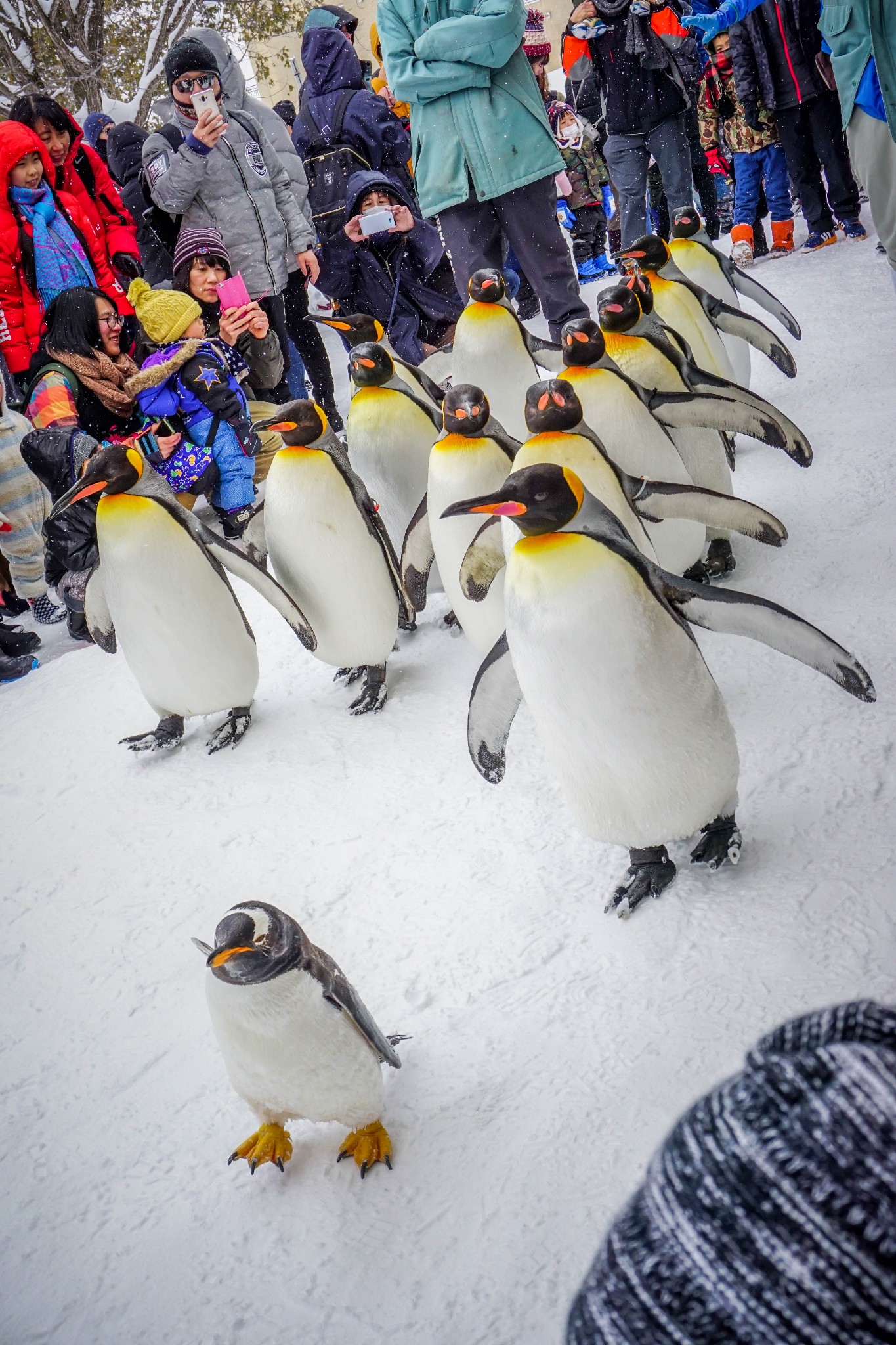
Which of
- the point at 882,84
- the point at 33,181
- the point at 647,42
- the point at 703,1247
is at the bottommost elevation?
the point at 703,1247

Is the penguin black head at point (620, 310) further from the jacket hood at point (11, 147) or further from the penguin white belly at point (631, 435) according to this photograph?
the jacket hood at point (11, 147)

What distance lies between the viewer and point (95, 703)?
296cm

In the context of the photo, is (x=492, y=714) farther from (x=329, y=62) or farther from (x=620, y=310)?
(x=329, y=62)

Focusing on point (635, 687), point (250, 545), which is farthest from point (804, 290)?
point (635, 687)

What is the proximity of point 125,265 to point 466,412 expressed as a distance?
3001 millimetres

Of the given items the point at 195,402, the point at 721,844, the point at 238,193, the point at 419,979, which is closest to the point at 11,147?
the point at 238,193

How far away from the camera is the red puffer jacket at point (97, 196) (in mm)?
4199

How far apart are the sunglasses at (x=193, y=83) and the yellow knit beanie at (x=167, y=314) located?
820mm

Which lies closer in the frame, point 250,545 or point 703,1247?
point 703,1247

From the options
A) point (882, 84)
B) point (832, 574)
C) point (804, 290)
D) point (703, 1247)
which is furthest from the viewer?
point (804, 290)

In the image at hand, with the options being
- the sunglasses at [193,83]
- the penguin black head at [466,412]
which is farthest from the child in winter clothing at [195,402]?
the penguin black head at [466,412]

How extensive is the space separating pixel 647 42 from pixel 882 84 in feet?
8.66

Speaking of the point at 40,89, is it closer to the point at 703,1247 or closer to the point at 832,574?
the point at 832,574

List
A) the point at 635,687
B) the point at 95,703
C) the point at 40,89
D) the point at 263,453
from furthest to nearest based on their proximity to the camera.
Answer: the point at 40,89 < the point at 263,453 < the point at 95,703 < the point at 635,687
